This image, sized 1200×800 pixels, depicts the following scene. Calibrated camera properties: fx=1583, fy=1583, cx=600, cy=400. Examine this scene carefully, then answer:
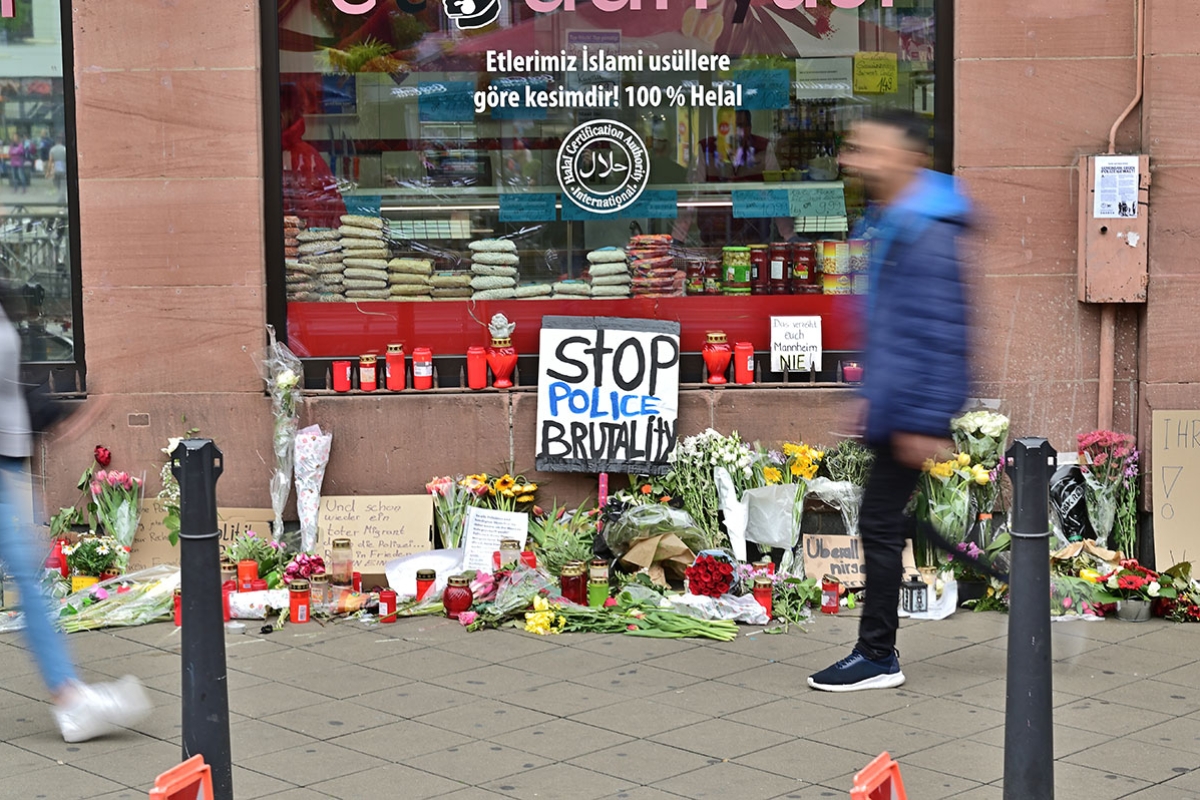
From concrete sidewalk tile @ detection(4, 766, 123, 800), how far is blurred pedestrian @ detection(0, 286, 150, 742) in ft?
0.73

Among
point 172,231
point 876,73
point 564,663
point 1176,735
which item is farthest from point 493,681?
point 876,73

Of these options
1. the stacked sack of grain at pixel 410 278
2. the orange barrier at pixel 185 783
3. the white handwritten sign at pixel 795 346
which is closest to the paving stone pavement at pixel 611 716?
the orange barrier at pixel 185 783

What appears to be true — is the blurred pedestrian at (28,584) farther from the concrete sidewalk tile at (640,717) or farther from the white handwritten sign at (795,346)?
the white handwritten sign at (795,346)

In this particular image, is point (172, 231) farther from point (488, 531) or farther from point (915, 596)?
point (915, 596)

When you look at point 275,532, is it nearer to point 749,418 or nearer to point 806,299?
point 749,418

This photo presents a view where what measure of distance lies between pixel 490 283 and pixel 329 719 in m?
2.98

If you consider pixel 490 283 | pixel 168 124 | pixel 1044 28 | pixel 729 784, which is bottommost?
pixel 729 784

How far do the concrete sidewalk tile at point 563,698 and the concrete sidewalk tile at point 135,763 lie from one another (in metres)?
1.23

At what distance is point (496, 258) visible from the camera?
7.91 metres

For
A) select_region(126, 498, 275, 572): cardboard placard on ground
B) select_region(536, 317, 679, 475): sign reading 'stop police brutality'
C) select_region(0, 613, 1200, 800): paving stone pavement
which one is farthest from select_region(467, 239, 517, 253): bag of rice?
select_region(0, 613, 1200, 800): paving stone pavement

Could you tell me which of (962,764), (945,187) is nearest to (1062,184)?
(945,187)

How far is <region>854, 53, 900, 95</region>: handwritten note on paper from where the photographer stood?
785 centimetres

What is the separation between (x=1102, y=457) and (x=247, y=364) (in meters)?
4.01

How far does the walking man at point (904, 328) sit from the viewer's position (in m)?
5.26
